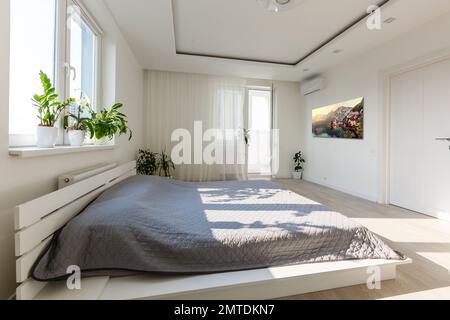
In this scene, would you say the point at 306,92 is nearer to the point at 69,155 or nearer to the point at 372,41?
the point at 372,41

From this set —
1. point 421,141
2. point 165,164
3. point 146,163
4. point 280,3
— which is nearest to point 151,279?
point 280,3

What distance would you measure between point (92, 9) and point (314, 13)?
2.64m

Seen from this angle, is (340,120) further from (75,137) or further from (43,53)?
(43,53)

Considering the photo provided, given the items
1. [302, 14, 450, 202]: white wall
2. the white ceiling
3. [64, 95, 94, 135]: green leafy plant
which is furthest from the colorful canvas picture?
[64, 95, 94, 135]: green leafy plant

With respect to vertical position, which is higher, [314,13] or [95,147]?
[314,13]

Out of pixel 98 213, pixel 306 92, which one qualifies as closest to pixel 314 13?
pixel 306 92

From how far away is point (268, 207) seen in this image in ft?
6.52

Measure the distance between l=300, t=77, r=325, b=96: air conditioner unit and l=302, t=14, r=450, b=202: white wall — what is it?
0.14 metres

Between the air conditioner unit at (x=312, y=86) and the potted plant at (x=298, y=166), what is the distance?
154 centimetres

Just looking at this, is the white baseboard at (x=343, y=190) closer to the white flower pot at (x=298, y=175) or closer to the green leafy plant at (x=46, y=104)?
the white flower pot at (x=298, y=175)

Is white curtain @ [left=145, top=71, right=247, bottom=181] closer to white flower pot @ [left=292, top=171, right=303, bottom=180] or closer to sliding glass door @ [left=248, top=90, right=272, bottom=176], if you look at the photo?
sliding glass door @ [left=248, top=90, right=272, bottom=176]

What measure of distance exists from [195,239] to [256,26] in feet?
10.4

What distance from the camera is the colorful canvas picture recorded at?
4.05 meters

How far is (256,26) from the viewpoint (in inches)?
128
